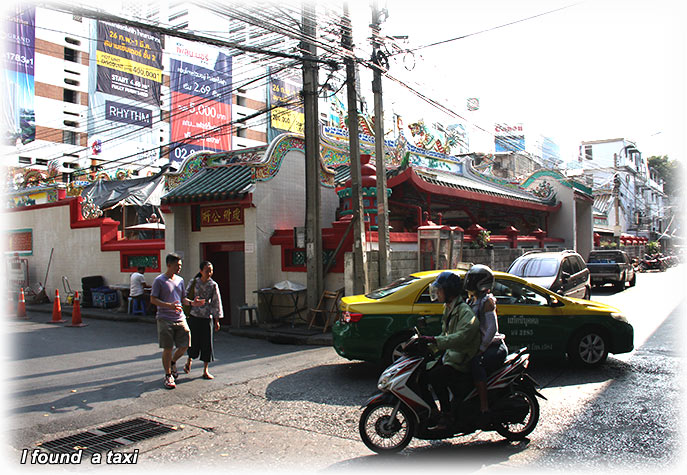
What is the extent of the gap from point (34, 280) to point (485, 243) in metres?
16.9

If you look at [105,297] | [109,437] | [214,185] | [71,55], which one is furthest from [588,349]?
[71,55]

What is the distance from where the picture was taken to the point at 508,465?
4688mm

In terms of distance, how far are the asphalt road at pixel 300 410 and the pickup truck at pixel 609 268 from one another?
1228 cm

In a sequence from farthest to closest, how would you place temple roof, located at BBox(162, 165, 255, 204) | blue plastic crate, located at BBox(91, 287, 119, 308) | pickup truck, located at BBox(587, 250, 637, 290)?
pickup truck, located at BBox(587, 250, 637, 290), blue plastic crate, located at BBox(91, 287, 119, 308), temple roof, located at BBox(162, 165, 255, 204)

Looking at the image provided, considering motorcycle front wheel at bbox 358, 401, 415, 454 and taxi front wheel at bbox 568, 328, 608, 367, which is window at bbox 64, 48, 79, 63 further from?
motorcycle front wheel at bbox 358, 401, 415, 454

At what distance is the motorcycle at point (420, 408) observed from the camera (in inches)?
194

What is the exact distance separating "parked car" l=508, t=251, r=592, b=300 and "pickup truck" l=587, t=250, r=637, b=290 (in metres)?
8.46

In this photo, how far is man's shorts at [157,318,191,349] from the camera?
25.6 ft

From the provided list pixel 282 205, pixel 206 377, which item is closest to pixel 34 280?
pixel 282 205

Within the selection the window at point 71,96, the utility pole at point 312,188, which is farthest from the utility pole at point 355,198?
the window at point 71,96

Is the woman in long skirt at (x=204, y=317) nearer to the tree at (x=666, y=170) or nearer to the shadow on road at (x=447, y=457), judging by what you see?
the shadow on road at (x=447, y=457)

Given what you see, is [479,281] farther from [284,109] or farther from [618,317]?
[284,109]

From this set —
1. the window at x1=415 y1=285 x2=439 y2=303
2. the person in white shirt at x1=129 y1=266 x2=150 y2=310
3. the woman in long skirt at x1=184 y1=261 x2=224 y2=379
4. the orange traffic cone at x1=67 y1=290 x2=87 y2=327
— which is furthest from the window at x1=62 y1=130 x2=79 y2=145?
the window at x1=415 y1=285 x2=439 y2=303

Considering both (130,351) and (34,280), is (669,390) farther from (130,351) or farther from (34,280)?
(34,280)
